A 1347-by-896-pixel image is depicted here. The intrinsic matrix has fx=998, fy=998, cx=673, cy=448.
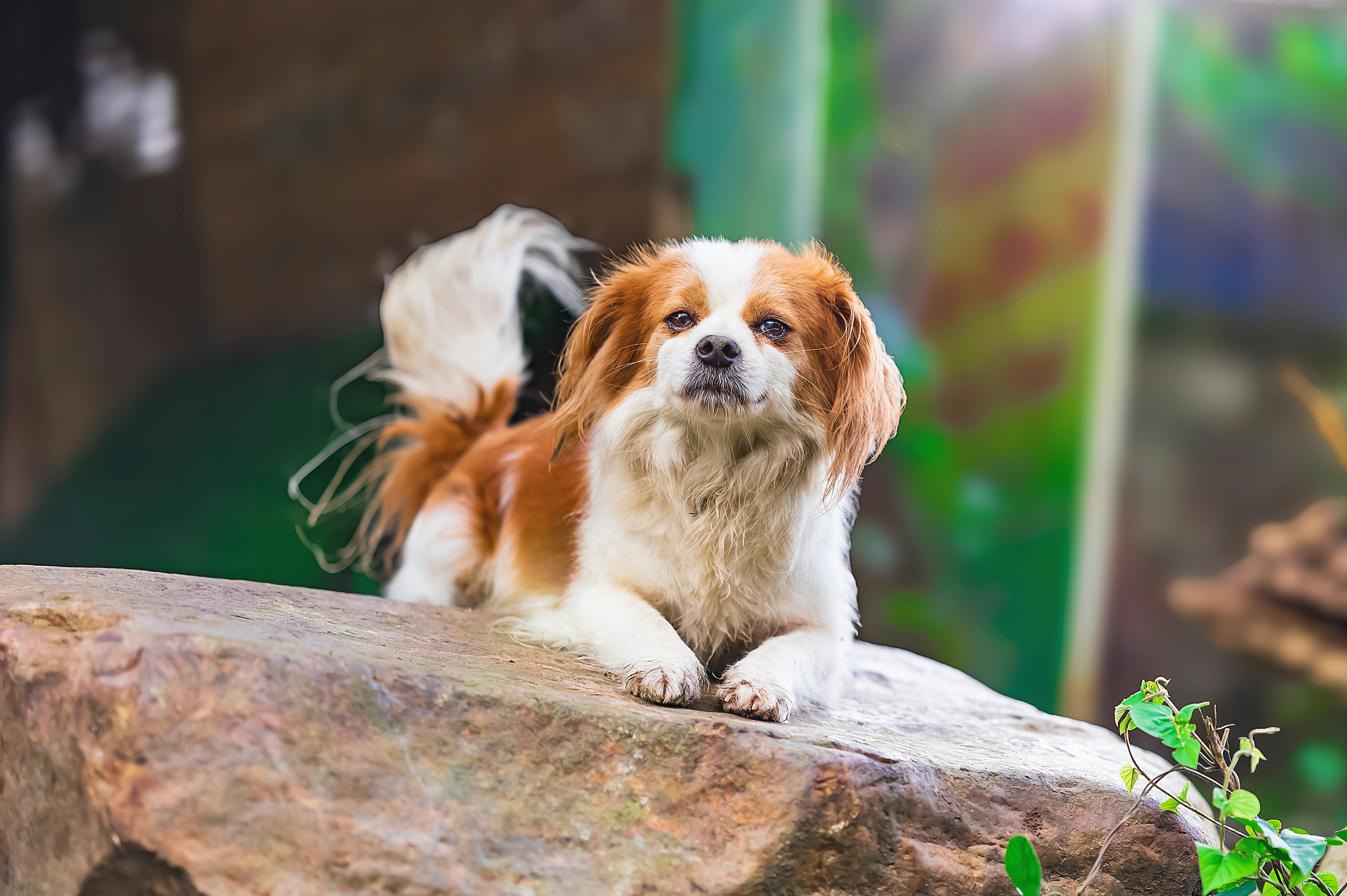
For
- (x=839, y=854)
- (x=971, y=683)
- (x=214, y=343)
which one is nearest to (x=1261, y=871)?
(x=839, y=854)

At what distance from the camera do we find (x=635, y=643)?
184 centimetres

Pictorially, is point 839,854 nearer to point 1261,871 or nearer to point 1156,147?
point 1261,871

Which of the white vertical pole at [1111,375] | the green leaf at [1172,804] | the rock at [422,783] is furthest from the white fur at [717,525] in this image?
the white vertical pole at [1111,375]

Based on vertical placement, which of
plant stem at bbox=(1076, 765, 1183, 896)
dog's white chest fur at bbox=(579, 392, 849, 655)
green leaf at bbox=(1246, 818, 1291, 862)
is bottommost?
plant stem at bbox=(1076, 765, 1183, 896)

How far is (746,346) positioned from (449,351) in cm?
135

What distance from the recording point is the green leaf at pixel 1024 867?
4.64 ft

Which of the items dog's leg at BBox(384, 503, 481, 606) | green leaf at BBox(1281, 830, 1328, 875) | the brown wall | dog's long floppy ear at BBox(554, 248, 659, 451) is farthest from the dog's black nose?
the brown wall

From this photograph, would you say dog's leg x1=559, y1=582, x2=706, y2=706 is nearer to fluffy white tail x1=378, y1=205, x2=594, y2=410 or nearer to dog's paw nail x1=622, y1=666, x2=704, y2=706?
dog's paw nail x1=622, y1=666, x2=704, y2=706

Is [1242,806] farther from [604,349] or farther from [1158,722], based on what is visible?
[604,349]

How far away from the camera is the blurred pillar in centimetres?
341

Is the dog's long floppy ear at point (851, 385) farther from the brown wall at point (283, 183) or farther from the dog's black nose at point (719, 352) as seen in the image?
the brown wall at point (283, 183)

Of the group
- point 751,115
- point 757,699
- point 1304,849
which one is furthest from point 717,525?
point 751,115

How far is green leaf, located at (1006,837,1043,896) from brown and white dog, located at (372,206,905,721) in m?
0.42

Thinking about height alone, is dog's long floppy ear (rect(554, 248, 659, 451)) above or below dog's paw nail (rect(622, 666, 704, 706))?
above
